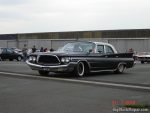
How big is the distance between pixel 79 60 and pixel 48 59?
1.24 m

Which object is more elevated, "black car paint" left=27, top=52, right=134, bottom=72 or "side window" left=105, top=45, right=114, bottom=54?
"side window" left=105, top=45, right=114, bottom=54

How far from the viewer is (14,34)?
70188mm

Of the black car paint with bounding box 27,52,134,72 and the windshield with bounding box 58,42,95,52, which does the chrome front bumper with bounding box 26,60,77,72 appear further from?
the windshield with bounding box 58,42,95,52

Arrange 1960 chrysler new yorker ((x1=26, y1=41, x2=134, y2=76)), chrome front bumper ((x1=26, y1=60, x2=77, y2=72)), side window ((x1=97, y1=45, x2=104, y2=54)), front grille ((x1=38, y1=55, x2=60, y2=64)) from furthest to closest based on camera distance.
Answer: side window ((x1=97, y1=45, x2=104, y2=54)) < front grille ((x1=38, y1=55, x2=60, y2=64)) < 1960 chrysler new yorker ((x1=26, y1=41, x2=134, y2=76)) < chrome front bumper ((x1=26, y1=60, x2=77, y2=72))

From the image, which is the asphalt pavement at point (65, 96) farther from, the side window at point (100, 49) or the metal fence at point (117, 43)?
the metal fence at point (117, 43)

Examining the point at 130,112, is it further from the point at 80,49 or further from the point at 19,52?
the point at 19,52

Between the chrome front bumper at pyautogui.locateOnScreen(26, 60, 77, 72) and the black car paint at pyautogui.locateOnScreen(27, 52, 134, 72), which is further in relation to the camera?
the black car paint at pyautogui.locateOnScreen(27, 52, 134, 72)

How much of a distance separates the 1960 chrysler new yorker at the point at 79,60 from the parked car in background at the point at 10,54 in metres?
25.5

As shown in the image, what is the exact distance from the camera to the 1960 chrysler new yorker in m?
16.0

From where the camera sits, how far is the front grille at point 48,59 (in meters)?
16.2

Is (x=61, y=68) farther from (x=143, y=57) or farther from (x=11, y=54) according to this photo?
(x=11, y=54)

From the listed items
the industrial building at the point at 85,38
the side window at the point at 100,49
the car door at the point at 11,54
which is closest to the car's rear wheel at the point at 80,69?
the side window at the point at 100,49

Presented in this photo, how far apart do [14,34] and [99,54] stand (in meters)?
53.7

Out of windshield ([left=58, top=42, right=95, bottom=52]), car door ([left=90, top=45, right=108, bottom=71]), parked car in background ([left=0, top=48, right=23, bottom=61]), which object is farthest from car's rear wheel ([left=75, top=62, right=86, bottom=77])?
parked car in background ([left=0, top=48, right=23, bottom=61])
